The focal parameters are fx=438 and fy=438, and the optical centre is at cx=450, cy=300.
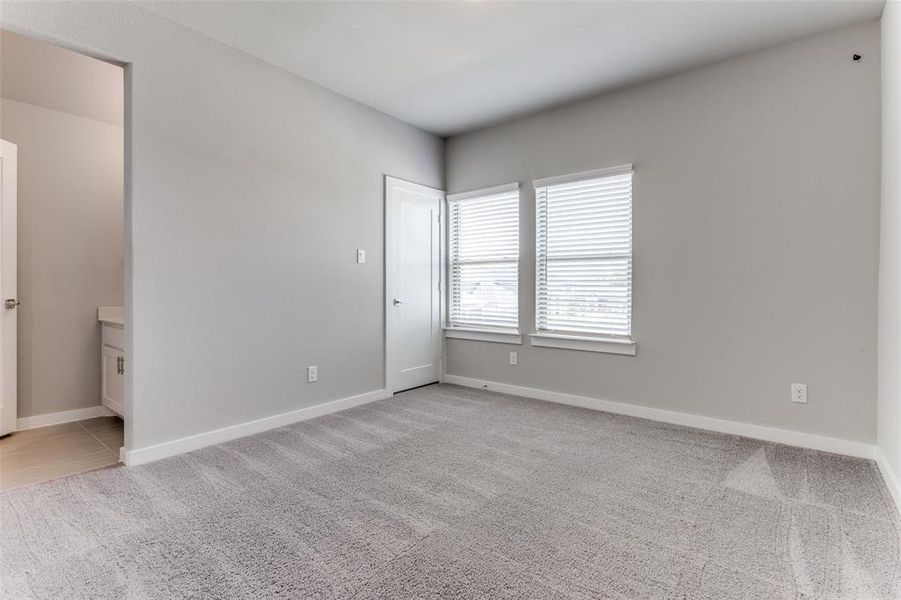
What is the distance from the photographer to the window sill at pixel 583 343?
3.64 meters

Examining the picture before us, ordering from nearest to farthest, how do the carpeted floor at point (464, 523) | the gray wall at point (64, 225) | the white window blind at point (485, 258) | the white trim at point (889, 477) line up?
the carpeted floor at point (464, 523), the white trim at point (889, 477), the gray wall at point (64, 225), the white window blind at point (485, 258)

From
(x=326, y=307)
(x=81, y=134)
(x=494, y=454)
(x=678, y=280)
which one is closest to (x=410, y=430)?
(x=494, y=454)

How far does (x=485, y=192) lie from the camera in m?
4.56

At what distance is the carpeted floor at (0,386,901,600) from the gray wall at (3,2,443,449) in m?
0.50

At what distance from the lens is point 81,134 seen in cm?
371

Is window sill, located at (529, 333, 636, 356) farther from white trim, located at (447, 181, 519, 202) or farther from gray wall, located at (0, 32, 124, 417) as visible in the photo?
gray wall, located at (0, 32, 124, 417)

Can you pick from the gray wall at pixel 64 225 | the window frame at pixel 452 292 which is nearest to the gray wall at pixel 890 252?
the window frame at pixel 452 292

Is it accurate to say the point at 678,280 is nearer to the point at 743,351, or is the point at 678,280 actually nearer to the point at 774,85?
the point at 743,351

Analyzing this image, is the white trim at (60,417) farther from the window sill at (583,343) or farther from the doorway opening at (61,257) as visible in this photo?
the window sill at (583,343)

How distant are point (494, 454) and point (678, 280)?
197 cm

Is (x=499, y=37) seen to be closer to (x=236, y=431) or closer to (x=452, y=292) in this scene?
(x=452, y=292)

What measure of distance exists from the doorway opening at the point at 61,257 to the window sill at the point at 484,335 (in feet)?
9.65

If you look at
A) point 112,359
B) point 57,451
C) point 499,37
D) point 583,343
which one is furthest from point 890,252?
point 112,359

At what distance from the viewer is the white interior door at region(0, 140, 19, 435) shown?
3.10 meters
